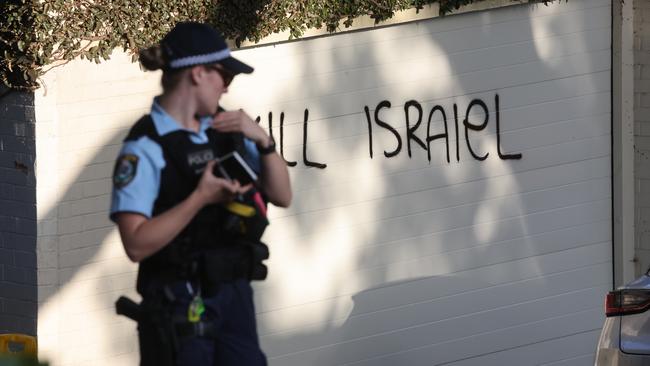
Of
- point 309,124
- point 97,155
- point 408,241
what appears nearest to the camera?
point 97,155

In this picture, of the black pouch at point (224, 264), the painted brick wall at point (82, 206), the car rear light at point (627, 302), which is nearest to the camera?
the black pouch at point (224, 264)

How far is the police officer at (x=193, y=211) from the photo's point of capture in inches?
186

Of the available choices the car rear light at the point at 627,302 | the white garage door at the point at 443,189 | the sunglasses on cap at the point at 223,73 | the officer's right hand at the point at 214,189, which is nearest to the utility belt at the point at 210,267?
the officer's right hand at the point at 214,189

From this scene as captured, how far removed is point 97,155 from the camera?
7391 millimetres

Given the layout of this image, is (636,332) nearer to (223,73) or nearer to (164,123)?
(223,73)

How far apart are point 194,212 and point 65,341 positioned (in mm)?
2989

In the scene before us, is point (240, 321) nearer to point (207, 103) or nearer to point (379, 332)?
point (207, 103)

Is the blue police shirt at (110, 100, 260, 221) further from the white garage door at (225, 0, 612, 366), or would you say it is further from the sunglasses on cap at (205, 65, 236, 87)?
the white garage door at (225, 0, 612, 366)

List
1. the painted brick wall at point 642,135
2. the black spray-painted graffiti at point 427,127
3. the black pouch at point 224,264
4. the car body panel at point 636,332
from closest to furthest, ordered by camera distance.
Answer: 1. the black pouch at point 224,264
2. the car body panel at point 636,332
3. the black spray-painted graffiti at point 427,127
4. the painted brick wall at point 642,135

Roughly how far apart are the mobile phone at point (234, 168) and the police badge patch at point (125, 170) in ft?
1.00

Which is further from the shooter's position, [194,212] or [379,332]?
[379,332]

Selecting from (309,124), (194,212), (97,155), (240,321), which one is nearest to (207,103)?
(194,212)

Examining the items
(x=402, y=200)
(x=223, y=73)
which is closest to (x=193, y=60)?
(x=223, y=73)

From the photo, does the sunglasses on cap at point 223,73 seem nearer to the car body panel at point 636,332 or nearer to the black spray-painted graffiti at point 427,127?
the car body panel at point 636,332
